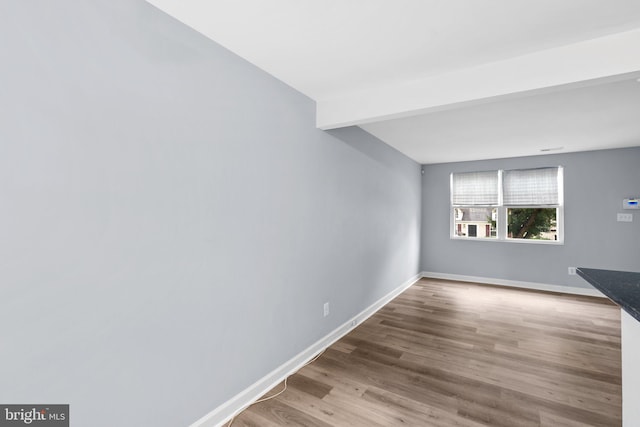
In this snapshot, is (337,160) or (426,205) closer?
(337,160)

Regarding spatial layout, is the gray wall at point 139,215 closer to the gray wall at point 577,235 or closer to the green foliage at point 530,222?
the gray wall at point 577,235

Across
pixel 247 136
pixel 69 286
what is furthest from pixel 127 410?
pixel 247 136

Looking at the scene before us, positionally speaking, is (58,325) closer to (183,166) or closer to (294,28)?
(183,166)

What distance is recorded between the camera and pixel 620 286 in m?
1.20

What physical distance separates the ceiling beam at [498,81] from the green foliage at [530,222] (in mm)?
4330

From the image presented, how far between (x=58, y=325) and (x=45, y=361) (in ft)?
0.47

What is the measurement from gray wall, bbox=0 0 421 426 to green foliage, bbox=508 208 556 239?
4.92 m

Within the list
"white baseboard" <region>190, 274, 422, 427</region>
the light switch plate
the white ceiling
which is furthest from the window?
"white baseboard" <region>190, 274, 422, 427</region>

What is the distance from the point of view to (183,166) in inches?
67.3

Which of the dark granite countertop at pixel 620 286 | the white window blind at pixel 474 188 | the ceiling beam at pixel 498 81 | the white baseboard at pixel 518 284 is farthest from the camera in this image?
the white window blind at pixel 474 188

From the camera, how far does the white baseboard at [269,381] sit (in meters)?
1.90

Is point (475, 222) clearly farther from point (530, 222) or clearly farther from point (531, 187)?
point (531, 187)

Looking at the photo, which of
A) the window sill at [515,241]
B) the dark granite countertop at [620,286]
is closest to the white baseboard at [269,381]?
the dark granite countertop at [620,286]

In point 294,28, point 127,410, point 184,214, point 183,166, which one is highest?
point 294,28
